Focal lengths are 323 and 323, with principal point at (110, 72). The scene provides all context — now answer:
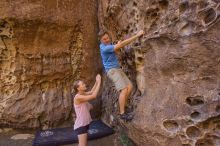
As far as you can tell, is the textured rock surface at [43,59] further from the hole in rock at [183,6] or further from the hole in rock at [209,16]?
the hole in rock at [209,16]

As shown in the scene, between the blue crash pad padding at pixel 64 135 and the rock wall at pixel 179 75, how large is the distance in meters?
1.24

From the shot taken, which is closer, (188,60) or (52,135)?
(188,60)

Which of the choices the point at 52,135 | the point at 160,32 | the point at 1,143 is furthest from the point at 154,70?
the point at 1,143

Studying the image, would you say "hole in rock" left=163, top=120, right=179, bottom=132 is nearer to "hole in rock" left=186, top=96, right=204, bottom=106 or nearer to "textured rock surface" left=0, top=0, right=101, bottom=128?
"hole in rock" left=186, top=96, right=204, bottom=106

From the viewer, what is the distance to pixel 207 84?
291 cm

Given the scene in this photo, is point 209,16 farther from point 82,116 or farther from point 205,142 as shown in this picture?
point 82,116

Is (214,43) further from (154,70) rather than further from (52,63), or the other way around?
(52,63)

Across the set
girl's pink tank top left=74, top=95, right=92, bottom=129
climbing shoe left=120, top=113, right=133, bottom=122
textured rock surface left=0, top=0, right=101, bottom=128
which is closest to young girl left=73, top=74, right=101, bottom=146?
girl's pink tank top left=74, top=95, right=92, bottom=129

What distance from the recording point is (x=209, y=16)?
2.85m

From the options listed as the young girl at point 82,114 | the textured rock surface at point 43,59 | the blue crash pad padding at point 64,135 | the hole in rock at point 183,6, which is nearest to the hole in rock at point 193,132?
the hole in rock at point 183,6

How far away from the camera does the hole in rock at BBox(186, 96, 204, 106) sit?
9.61 feet

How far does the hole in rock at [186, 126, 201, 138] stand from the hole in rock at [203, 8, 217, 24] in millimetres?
966

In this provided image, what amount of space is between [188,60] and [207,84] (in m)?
0.28

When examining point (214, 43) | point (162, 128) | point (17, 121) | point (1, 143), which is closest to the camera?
point (214, 43)
